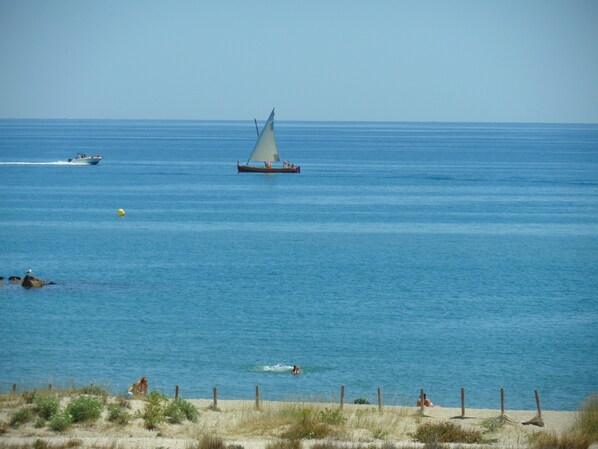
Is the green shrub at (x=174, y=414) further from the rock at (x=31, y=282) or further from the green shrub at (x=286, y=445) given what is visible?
the rock at (x=31, y=282)

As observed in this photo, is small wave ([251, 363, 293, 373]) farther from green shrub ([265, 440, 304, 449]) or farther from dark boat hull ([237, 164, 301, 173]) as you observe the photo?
dark boat hull ([237, 164, 301, 173])

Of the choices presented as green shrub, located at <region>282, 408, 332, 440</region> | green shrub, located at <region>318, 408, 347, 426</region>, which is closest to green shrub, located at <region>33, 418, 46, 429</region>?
green shrub, located at <region>282, 408, 332, 440</region>

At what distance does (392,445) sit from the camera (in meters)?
29.5

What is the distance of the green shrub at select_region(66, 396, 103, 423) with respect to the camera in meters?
31.5

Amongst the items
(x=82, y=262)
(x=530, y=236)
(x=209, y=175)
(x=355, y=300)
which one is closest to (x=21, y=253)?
(x=82, y=262)

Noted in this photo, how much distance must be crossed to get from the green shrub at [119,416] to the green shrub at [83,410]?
1.30 feet

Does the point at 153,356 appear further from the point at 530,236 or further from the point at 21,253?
the point at 530,236

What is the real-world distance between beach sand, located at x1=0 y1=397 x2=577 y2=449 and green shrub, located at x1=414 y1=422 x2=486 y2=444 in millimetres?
449

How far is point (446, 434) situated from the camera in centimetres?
3080

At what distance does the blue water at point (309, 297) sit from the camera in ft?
165

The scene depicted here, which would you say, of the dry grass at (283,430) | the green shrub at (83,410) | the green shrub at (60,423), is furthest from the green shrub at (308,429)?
the green shrub at (60,423)

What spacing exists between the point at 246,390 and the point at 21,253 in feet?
150

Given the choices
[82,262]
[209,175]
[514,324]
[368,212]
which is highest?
[209,175]

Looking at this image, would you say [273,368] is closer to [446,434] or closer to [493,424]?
[493,424]
